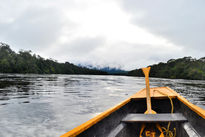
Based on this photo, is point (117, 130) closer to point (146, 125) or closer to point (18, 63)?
point (146, 125)

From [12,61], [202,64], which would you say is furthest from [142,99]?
[202,64]

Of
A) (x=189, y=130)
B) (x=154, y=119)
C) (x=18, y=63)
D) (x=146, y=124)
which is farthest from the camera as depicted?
(x=18, y=63)

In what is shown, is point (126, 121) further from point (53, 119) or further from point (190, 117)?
point (53, 119)

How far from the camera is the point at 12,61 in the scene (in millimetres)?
96125

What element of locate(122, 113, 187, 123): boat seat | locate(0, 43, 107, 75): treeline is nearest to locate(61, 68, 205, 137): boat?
locate(122, 113, 187, 123): boat seat

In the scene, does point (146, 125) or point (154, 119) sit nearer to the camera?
point (154, 119)

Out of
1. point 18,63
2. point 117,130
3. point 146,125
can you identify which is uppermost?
point 18,63

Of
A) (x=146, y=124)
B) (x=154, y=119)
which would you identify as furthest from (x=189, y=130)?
(x=146, y=124)

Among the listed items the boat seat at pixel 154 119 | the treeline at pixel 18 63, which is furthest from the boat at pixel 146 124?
the treeline at pixel 18 63

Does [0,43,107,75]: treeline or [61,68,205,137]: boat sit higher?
[0,43,107,75]: treeline

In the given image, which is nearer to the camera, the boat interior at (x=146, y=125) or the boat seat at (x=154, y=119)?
the boat interior at (x=146, y=125)

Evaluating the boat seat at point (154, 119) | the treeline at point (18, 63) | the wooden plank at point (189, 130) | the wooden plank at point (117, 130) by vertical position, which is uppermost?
the treeline at point (18, 63)

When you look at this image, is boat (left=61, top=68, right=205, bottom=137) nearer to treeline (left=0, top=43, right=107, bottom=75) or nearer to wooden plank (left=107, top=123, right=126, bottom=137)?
wooden plank (left=107, top=123, right=126, bottom=137)

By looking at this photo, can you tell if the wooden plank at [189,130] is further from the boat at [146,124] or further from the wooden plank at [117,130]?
the wooden plank at [117,130]
